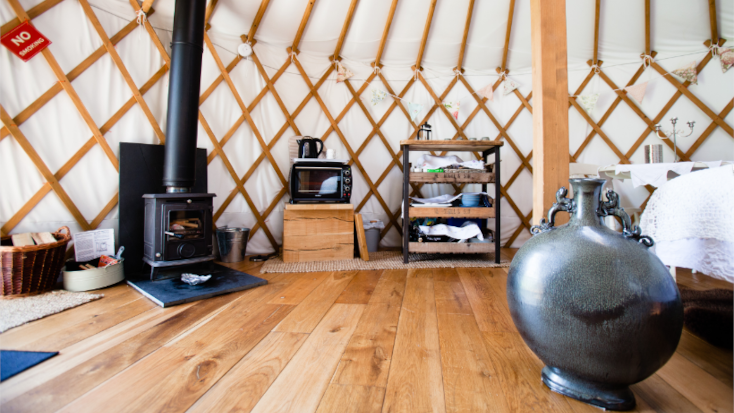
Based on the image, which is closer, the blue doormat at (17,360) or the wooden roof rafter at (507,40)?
the blue doormat at (17,360)

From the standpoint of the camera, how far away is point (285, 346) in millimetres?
1097

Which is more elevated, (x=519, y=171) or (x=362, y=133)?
(x=362, y=133)

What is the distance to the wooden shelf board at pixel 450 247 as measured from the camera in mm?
2443

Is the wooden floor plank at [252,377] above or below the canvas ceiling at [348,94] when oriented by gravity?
below

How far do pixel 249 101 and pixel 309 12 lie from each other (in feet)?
2.69

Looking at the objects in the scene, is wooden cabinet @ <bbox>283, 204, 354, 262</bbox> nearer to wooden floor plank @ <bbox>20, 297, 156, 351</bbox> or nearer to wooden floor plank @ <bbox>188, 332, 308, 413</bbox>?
wooden floor plank @ <bbox>20, 297, 156, 351</bbox>

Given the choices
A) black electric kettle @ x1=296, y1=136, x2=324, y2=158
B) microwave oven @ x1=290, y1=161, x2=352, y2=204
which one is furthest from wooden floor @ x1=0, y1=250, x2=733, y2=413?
black electric kettle @ x1=296, y1=136, x2=324, y2=158

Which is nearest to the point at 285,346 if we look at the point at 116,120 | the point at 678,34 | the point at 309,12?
the point at 116,120

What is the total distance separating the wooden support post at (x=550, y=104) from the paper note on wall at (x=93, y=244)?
2194 mm

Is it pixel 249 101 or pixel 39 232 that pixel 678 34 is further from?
pixel 39 232

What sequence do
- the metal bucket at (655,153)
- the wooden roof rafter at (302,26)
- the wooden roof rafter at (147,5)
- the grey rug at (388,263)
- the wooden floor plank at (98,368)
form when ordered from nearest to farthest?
the wooden floor plank at (98,368) < the wooden roof rafter at (147,5) < the grey rug at (388,263) < the metal bucket at (655,153) < the wooden roof rafter at (302,26)

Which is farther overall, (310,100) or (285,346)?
(310,100)

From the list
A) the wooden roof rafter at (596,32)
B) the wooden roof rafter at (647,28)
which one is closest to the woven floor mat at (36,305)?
the wooden roof rafter at (596,32)

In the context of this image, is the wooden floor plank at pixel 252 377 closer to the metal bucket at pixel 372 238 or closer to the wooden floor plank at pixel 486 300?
the wooden floor plank at pixel 486 300
